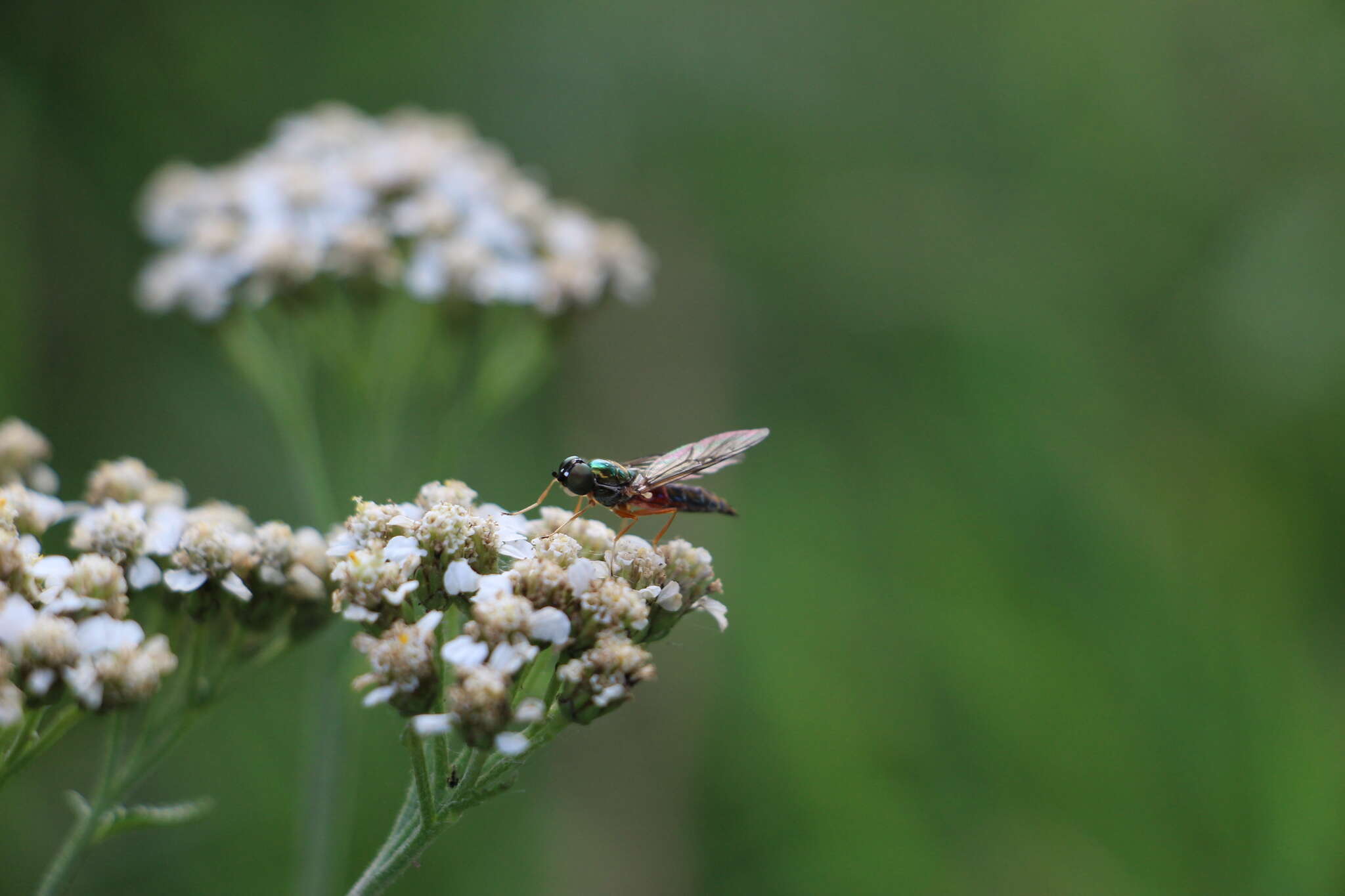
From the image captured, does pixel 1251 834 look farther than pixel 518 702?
Yes

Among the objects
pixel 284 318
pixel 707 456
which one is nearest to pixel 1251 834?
pixel 707 456

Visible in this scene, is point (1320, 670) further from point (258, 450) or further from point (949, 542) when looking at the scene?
point (258, 450)

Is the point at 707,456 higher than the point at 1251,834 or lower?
higher

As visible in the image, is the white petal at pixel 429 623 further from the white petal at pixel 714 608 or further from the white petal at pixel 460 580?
the white petal at pixel 714 608

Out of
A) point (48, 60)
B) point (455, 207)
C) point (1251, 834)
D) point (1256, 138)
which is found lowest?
point (1251, 834)

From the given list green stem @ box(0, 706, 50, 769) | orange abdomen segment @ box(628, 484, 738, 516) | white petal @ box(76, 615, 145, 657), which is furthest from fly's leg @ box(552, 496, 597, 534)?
green stem @ box(0, 706, 50, 769)

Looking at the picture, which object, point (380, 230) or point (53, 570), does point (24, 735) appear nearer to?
point (53, 570)

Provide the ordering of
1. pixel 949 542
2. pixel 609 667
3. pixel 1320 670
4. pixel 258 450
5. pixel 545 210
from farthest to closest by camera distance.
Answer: pixel 258 450 < pixel 949 542 < pixel 545 210 < pixel 1320 670 < pixel 609 667

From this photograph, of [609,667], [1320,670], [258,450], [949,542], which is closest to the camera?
[609,667]

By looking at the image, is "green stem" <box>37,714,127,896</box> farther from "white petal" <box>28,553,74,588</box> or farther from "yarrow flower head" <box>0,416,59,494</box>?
"yarrow flower head" <box>0,416,59,494</box>
